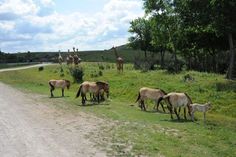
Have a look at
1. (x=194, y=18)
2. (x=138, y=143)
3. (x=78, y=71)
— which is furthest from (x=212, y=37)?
(x=138, y=143)

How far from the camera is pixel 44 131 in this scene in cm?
1873

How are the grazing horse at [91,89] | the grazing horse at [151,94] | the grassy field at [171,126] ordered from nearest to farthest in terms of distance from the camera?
the grassy field at [171,126], the grazing horse at [151,94], the grazing horse at [91,89]

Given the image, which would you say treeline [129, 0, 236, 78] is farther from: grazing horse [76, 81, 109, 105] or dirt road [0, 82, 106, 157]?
dirt road [0, 82, 106, 157]

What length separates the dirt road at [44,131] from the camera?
15.0 meters

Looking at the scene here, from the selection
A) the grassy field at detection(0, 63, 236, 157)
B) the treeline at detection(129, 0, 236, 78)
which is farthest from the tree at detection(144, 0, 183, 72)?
the grassy field at detection(0, 63, 236, 157)

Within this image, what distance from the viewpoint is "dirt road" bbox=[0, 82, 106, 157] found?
15.0m

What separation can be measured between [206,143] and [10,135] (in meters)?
7.57

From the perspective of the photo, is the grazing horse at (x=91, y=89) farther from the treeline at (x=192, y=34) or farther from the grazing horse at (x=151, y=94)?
the treeline at (x=192, y=34)

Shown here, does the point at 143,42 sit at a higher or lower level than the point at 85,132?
higher

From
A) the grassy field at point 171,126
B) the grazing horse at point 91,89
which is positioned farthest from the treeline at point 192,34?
the grazing horse at point 91,89

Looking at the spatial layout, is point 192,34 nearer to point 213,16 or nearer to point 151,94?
point 213,16

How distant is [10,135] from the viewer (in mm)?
17828

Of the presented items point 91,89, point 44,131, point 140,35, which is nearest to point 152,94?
point 91,89

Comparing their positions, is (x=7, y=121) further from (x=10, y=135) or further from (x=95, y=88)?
(x=95, y=88)
